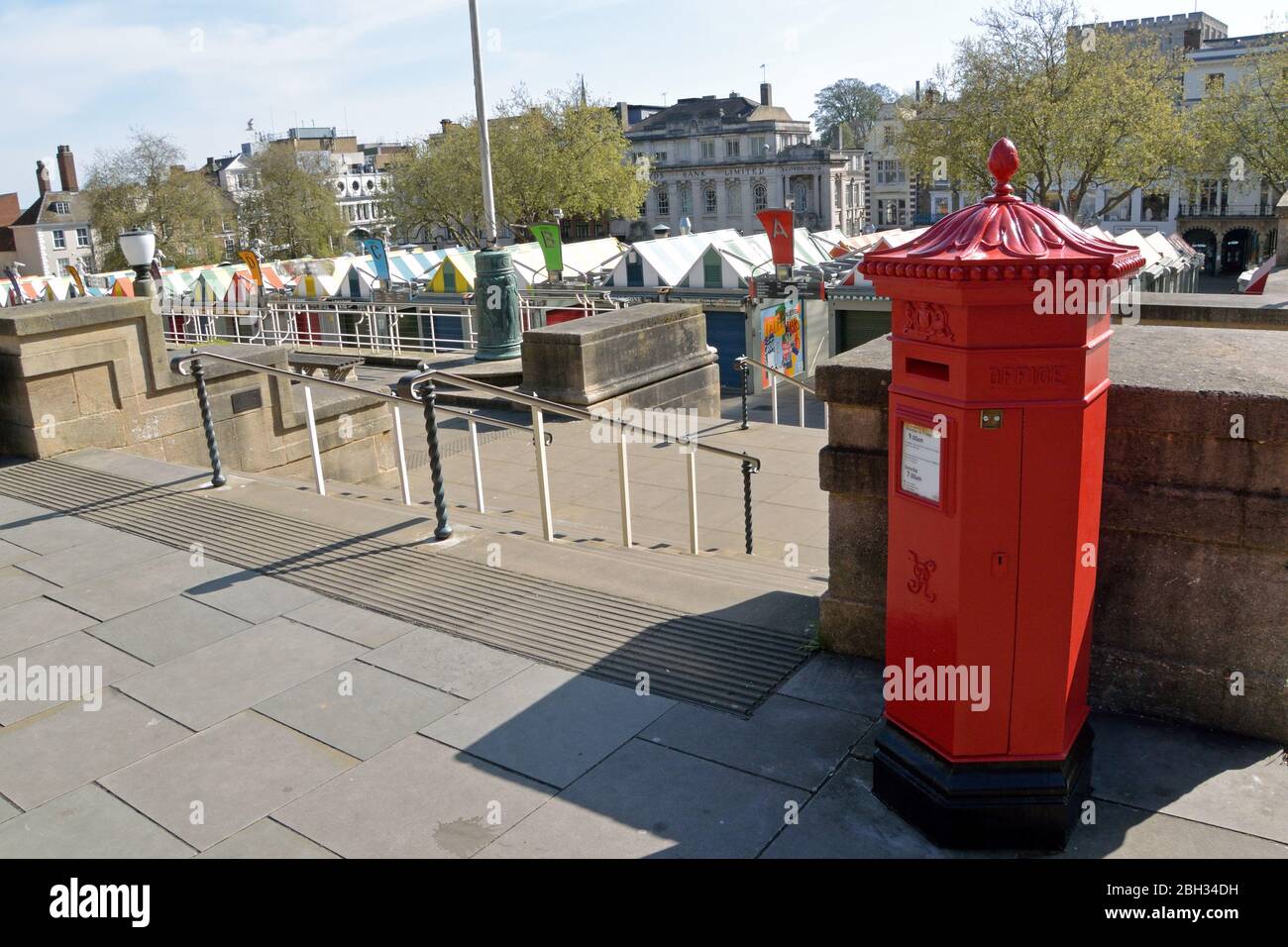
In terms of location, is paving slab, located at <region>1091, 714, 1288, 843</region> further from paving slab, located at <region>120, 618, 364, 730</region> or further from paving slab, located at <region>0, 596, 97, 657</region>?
paving slab, located at <region>0, 596, 97, 657</region>

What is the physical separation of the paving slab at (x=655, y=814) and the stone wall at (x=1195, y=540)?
158 centimetres

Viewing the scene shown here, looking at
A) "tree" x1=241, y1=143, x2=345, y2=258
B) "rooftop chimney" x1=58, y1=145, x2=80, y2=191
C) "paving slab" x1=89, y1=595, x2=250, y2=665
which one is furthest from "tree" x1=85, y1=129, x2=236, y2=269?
"paving slab" x1=89, y1=595, x2=250, y2=665

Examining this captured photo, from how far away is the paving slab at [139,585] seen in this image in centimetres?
608

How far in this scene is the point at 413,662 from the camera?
5.24 metres

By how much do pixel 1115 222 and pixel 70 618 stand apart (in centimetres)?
6281

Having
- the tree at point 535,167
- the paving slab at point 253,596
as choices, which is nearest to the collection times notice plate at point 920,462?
the paving slab at point 253,596

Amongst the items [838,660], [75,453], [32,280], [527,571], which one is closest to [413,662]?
[527,571]

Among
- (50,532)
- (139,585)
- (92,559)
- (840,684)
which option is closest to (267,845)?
(840,684)

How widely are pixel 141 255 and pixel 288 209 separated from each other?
6709 centimetres

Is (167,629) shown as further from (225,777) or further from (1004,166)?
(1004,166)

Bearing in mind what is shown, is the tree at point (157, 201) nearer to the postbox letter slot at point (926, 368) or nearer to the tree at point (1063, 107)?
the tree at point (1063, 107)

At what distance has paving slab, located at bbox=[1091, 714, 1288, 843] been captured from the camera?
3.66 meters

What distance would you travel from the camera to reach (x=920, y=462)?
141 inches

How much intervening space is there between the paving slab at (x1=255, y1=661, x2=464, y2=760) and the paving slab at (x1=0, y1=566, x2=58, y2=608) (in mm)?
2390
